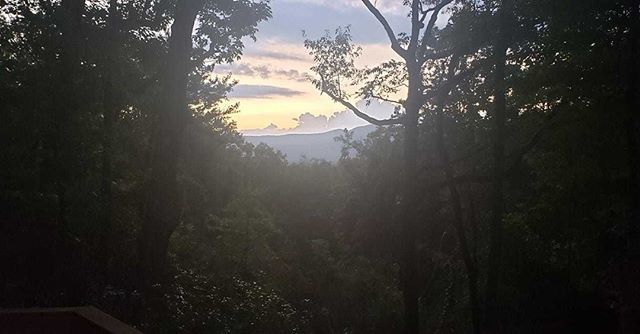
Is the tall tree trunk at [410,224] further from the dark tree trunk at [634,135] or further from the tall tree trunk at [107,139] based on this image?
the tall tree trunk at [107,139]

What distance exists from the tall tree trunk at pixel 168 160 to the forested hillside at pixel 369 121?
5cm

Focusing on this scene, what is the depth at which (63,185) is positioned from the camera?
52.6ft

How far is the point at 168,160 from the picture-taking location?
1557cm

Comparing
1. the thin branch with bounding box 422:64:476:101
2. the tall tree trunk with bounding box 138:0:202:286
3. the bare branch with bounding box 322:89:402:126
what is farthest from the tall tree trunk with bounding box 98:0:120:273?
the thin branch with bounding box 422:64:476:101

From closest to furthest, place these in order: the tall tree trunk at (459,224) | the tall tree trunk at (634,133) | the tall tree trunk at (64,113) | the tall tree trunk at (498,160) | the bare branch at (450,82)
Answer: the tall tree trunk at (634,133)
the tall tree trunk at (64,113)
the tall tree trunk at (498,160)
the tall tree trunk at (459,224)
the bare branch at (450,82)

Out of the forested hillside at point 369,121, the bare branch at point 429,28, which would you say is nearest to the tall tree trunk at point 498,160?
the forested hillside at point 369,121

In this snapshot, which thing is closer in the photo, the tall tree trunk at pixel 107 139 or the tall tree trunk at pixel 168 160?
the tall tree trunk at pixel 168 160

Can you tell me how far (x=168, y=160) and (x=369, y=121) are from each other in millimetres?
6210

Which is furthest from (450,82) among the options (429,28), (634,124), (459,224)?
(634,124)

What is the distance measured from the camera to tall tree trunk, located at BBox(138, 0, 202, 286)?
50.7 ft

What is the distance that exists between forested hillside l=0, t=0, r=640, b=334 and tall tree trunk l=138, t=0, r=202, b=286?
0.05 meters

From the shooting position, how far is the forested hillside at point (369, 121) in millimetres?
14797

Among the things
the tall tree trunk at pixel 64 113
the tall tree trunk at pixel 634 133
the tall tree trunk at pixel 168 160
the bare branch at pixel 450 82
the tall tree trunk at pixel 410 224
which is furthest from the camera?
the bare branch at pixel 450 82

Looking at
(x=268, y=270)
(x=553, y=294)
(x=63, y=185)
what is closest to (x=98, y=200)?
(x=63, y=185)
